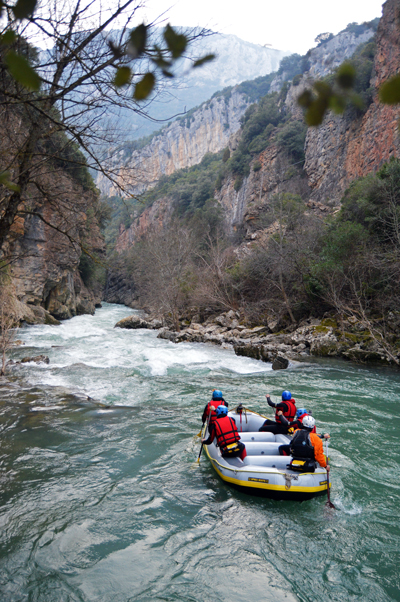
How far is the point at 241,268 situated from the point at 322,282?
24.1ft

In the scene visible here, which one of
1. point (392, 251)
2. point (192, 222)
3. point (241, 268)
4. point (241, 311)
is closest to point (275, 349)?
point (392, 251)

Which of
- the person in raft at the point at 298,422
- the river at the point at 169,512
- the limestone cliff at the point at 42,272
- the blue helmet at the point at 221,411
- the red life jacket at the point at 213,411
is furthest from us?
the limestone cliff at the point at 42,272

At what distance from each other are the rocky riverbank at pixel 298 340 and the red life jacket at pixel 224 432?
715 cm

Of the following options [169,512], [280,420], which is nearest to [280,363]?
[280,420]

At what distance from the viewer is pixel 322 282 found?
16344 millimetres

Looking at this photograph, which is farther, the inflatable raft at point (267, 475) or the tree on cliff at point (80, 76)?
the inflatable raft at point (267, 475)

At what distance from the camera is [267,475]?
5117mm

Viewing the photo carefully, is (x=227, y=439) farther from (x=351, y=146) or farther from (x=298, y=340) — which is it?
(x=351, y=146)

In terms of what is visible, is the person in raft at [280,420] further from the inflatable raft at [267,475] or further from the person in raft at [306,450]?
the person in raft at [306,450]

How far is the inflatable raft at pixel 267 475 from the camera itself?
16.5 feet

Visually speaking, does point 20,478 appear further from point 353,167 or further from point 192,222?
point 192,222

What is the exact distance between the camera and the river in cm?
378

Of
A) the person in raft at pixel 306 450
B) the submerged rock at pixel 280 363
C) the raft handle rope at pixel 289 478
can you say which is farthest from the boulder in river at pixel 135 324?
the raft handle rope at pixel 289 478

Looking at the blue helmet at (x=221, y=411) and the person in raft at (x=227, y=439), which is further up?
the blue helmet at (x=221, y=411)
